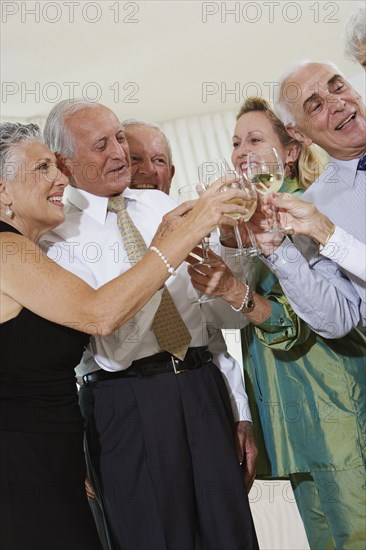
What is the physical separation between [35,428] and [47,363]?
0.15m

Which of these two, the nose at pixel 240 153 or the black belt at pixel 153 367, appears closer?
the black belt at pixel 153 367

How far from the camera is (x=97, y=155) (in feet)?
7.36

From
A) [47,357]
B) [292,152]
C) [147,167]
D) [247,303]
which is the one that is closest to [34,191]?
[47,357]

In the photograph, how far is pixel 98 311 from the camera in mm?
1732

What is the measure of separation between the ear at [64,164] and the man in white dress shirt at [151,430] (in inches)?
6.3

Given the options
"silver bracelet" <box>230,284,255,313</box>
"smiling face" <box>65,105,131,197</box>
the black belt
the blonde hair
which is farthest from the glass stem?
the blonde hair

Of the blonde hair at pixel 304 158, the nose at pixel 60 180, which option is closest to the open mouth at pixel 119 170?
the nose at pixel 60 180

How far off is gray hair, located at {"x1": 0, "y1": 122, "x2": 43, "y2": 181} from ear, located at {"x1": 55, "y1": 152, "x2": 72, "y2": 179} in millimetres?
287

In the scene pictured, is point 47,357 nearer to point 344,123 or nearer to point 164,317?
point 164,317

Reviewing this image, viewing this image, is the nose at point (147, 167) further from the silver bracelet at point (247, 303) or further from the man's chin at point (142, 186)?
the silver bracelet at point (247, 303)

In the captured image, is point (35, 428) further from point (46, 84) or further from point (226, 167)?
point (46, 84)

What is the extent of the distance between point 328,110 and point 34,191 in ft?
2.94

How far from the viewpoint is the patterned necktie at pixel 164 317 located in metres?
2.04

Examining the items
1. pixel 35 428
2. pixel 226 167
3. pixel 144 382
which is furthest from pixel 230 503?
pixel 226 167
